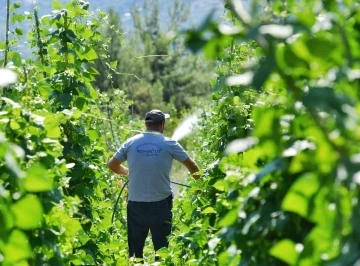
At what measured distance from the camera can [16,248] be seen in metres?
Result: 2.11

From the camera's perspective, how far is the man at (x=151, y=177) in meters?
7.25

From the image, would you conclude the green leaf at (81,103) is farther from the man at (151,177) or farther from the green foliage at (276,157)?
the man at (151,177)

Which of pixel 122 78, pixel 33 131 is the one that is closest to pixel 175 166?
pixel 122 78

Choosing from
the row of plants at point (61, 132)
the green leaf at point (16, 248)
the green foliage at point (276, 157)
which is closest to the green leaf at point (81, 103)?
the row of plants at point (61, 132)

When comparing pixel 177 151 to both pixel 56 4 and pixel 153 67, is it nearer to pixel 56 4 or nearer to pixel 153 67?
pixel 56 4

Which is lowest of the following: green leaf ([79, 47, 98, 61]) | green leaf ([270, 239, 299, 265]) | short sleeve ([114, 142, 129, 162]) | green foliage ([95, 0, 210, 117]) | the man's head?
green foliage ([95, 0, 210, 117])

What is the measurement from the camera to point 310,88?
66.6 inches

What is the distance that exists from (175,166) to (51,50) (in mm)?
19155

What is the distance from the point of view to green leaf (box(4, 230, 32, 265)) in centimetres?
210

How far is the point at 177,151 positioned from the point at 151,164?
10.0 inches

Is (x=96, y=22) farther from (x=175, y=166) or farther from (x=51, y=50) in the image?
(x=175, y=166)

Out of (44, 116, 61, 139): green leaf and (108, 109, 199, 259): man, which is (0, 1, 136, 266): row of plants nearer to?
(44, 116, 61, 139): green leaf

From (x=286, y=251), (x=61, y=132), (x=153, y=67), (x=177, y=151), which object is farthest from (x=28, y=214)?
(x=153, y=67)

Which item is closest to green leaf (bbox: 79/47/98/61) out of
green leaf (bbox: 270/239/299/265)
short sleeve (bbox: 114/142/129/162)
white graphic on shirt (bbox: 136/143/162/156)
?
white graphic on shirt (bbox: 136/143/162/156)
